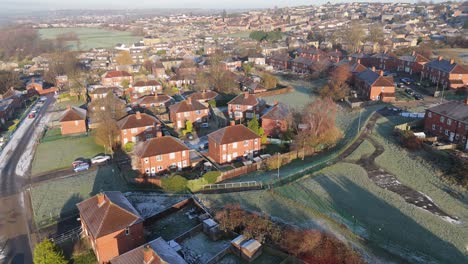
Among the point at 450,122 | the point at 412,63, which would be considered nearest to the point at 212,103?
the point at 450,122

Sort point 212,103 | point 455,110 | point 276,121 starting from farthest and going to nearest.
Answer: point 212,103, point 276,121, point 455,110

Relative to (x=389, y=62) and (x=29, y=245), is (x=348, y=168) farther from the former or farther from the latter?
(x=389, y=62)

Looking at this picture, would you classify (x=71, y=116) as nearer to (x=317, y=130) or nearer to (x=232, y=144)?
(x=232, y=144)

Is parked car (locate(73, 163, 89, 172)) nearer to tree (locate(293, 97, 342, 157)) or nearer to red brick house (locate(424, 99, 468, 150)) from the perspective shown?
tree (locate(293, 97, 342, 157))

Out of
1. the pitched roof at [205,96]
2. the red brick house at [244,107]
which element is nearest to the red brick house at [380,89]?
the red brick house at [244,107]

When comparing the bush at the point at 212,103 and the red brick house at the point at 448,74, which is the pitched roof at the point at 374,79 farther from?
the bush at the point at 212,103
